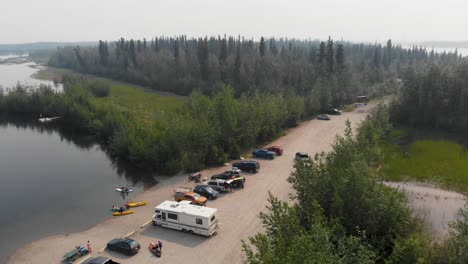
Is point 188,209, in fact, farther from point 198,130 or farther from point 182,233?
point 198,130

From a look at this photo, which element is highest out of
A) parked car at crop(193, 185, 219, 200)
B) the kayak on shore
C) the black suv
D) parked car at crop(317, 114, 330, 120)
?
parked car at crop(317, 114, 330, 120)

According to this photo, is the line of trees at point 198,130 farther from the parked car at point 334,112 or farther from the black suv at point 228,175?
the parked car at point 334,112

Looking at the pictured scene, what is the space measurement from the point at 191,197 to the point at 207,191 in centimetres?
265

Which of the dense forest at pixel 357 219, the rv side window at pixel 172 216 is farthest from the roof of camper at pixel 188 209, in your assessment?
the dense forest at pixel 357 219

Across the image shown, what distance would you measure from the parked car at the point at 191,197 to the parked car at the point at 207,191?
135cm

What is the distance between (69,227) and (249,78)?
7784cm

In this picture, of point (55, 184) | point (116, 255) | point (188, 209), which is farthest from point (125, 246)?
point (55, 184)

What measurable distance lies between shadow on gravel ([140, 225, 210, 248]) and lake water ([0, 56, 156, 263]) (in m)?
6.53

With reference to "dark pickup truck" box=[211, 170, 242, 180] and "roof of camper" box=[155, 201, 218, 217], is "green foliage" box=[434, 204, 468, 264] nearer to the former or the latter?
"roof of camper" box=[155, 201, 218, 217]

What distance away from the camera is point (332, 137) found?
67188 millimetres

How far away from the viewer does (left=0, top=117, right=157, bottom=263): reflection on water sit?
39.5 m

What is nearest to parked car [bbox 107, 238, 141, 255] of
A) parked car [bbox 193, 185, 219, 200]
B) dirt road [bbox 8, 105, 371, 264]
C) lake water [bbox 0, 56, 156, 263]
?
dirt road [bbox 8, 105, 371, 264]

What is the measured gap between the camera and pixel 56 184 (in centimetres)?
5125

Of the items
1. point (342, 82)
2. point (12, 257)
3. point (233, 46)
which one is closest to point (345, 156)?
point (12, 257)
